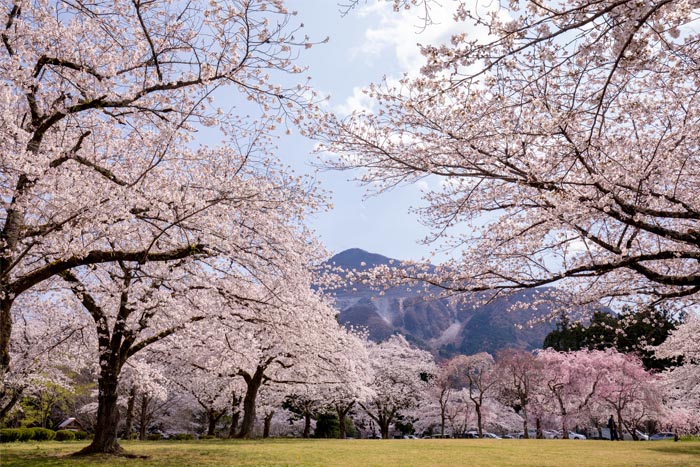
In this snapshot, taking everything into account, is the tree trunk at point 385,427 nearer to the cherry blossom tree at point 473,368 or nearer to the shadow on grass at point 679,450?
the cherry blossom tree at point 473,368

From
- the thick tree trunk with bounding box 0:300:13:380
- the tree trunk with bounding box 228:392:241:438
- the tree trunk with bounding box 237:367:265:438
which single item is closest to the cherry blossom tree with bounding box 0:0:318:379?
the thick tree trunk with bounding box 0:300:13:380

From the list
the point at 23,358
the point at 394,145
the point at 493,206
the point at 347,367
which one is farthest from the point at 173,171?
the point at 347,367

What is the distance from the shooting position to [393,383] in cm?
4509

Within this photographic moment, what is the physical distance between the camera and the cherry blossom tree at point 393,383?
4309 cm

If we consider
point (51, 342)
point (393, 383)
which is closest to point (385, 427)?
point (393, 383)

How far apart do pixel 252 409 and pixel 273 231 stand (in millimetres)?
17527

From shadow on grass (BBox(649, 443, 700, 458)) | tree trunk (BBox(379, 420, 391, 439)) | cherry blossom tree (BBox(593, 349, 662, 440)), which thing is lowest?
tree trunk (BBox(379, 420, 391, 439))

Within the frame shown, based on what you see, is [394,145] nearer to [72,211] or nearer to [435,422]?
[72,211]

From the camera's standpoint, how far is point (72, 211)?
22.9ft

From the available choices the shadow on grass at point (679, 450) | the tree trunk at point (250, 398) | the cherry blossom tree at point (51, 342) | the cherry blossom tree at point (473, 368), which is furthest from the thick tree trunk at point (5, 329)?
the cherry blossom tree at point (473, 368)

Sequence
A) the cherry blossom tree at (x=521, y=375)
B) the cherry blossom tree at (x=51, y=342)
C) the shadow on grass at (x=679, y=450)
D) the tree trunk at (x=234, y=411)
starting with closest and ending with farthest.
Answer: the cherry blossom tree at (x=51, y=342), the shadow on grass at (x=679, y=450), the tree trunk at (x=234, y=411), the cherry blossom tree at (x=521, y=375)

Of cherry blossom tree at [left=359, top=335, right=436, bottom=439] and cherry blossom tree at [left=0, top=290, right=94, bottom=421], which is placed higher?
cherry blossom tree at [left=0, top=290, right=94, bottom=421]

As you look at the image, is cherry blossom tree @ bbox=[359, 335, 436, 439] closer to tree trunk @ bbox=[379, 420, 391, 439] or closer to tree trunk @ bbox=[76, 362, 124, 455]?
tree trunk @ bbox=[379, 420, 391, 439]

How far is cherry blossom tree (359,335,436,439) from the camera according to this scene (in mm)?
43094
